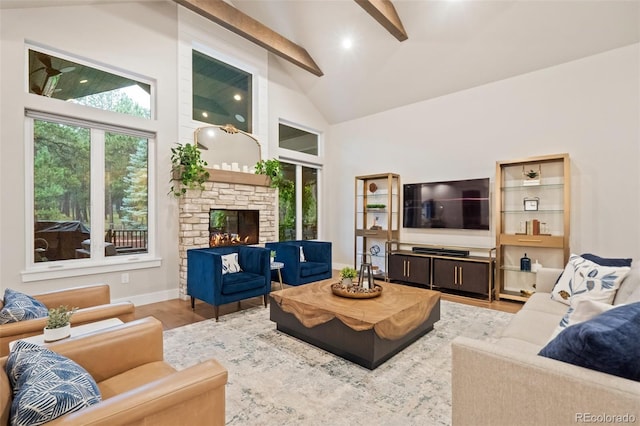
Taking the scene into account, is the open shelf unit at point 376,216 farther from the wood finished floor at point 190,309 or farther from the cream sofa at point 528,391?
the cream sofa at point 528,391

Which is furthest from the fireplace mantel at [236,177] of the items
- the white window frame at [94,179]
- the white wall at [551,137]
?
the white wall at [551,137]

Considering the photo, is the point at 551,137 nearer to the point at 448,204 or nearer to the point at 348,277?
the point at 448,204

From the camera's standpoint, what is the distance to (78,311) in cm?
208

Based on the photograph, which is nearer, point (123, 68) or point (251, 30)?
point (123, 68)

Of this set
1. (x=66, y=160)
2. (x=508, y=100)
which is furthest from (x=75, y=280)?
(x=508, y=100)

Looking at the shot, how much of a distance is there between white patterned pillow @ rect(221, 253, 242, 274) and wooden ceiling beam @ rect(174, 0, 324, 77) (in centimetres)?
330

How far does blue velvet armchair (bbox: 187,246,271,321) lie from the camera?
11.6 feet

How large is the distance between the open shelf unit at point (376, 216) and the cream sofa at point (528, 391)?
176 inches

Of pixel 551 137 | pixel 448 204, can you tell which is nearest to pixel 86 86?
pixel 448 204

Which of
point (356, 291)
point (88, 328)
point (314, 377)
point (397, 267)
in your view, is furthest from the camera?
point (397, 267)

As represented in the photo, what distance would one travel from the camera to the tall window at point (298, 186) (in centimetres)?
634

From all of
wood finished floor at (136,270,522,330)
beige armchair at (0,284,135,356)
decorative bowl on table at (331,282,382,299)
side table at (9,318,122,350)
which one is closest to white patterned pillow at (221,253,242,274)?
wood finished floor at (136,270,522,330)

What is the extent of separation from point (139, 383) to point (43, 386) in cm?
57

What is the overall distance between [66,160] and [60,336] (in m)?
2.95
